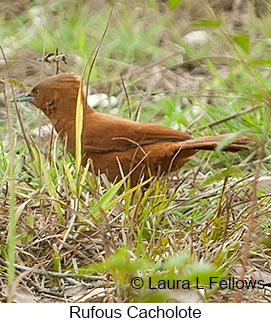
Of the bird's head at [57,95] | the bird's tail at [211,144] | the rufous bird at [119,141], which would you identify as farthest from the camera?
the bird's head at [57,95]

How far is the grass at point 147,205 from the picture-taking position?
271cm

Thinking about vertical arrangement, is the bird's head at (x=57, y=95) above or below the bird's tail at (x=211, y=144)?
above

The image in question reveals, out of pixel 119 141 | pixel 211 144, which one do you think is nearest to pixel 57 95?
pixel 119 141

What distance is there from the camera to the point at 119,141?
14.3ft

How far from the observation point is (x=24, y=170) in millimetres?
4395

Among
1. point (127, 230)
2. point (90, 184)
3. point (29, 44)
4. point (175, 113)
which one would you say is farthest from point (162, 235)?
point (29, 44)

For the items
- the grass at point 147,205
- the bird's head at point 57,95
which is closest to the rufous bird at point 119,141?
the bird's head at point 57,95

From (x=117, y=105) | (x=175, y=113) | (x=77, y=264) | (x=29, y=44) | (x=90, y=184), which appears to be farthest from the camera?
(x=29, y=44)

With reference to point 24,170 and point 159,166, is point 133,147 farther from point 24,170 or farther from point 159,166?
point 24,170

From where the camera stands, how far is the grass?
8.90 feet

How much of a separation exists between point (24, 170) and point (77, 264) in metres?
1.13

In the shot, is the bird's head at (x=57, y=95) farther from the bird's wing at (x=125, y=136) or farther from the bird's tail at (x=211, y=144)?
the bird's tail at (x=211, y=144)

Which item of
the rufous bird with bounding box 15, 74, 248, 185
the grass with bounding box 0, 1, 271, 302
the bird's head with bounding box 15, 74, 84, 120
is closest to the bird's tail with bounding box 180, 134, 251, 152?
the rufous bird with bounding box 15, 74, 248, 185

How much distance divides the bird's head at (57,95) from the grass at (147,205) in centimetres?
22
